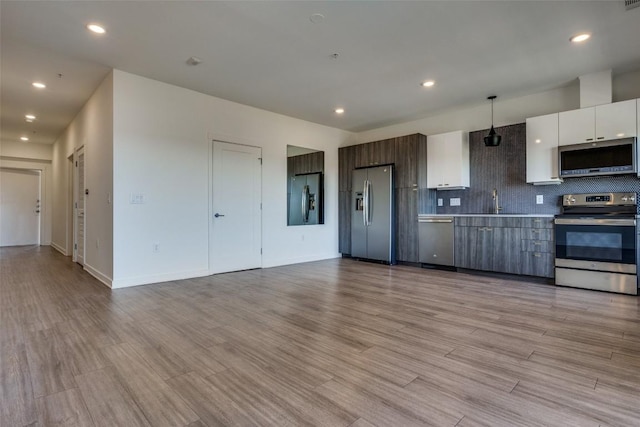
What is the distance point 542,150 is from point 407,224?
2.25 m

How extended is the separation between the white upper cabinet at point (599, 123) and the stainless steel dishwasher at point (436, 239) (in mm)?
1886

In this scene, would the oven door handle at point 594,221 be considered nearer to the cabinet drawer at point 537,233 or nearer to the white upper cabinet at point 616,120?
the cabinet drawer at point 537,233

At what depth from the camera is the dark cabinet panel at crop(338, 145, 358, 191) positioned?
6551 millimetres

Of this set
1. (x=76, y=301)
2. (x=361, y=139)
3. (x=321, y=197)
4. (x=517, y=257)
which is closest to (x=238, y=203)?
(x=321, y=197)

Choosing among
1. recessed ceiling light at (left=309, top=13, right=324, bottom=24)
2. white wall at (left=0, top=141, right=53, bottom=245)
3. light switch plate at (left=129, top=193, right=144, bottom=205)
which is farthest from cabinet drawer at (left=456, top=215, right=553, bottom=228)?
white wall at (left=0, top=141, right=53, bottom=245)

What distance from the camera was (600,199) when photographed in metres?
4.12

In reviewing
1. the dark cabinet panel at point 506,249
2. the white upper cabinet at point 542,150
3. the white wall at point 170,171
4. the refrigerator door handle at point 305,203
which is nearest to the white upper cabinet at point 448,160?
the white upper cabinet at point 542,150

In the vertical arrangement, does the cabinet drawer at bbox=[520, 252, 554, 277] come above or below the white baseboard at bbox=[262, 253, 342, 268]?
above

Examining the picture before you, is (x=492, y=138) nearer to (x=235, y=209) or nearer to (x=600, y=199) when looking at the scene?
(x=600, y=199)

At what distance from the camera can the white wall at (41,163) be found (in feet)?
26.9

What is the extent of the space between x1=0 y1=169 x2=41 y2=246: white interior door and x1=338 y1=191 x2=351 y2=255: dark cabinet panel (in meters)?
8.73

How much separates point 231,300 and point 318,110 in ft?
11.9

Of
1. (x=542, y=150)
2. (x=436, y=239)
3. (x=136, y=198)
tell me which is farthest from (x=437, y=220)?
(x=136, y=198)

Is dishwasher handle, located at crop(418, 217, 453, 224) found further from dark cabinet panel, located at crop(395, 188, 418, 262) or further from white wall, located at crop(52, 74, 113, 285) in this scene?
white wall, located at crop(52, 74, 113, 285)
